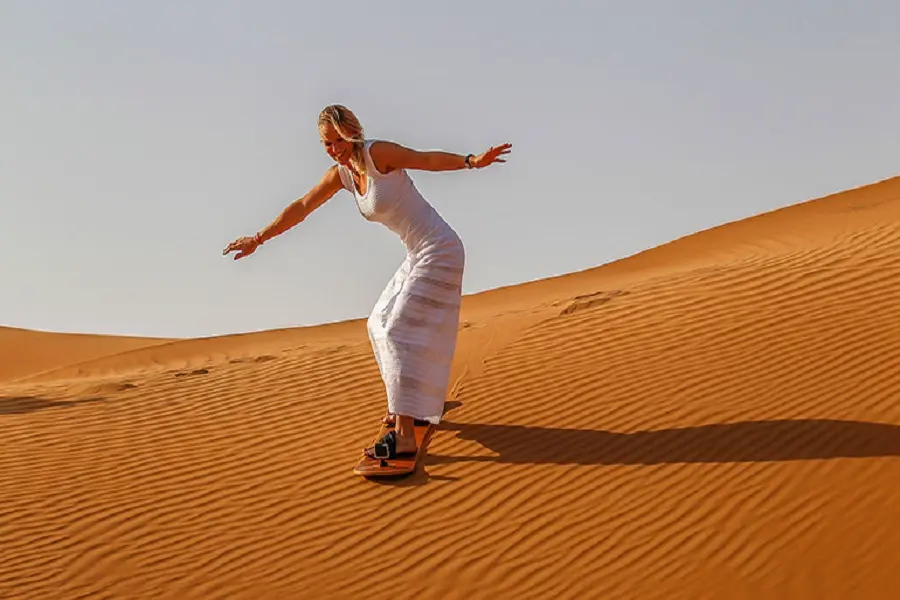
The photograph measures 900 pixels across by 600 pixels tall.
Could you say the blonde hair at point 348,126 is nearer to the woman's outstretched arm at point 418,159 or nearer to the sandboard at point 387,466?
the woman's outstretched arm at point 418,159

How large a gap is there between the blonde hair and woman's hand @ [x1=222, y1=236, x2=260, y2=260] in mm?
1117

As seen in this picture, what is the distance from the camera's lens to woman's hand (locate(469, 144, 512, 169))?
7.40 m

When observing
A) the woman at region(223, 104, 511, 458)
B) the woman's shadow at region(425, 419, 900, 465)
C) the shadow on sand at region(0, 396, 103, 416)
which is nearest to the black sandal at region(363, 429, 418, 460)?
the woman at region(223, 104, 511, 458)

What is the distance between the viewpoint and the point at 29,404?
478 inches

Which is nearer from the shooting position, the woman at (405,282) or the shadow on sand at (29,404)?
the woman at (405,282)

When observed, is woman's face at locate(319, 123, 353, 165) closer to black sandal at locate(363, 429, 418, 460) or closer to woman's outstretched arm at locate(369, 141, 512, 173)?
woman's outstretched arm at locate(369, 141, 512, 173)

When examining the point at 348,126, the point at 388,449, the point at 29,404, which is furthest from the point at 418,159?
the point at 29,404

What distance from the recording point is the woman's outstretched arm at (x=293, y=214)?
8.38 metres

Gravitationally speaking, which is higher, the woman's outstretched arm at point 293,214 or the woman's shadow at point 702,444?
the woman's outstretched arm at point 293,214

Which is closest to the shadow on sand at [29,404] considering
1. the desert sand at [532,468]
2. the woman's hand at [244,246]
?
the desert sand at [532,468]

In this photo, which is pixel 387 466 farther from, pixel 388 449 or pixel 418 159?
pixel 418 159

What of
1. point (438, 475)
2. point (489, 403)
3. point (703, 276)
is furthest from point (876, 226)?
point (438, 475)

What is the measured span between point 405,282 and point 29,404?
5.48 m

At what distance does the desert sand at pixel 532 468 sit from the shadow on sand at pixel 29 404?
0.17ft
